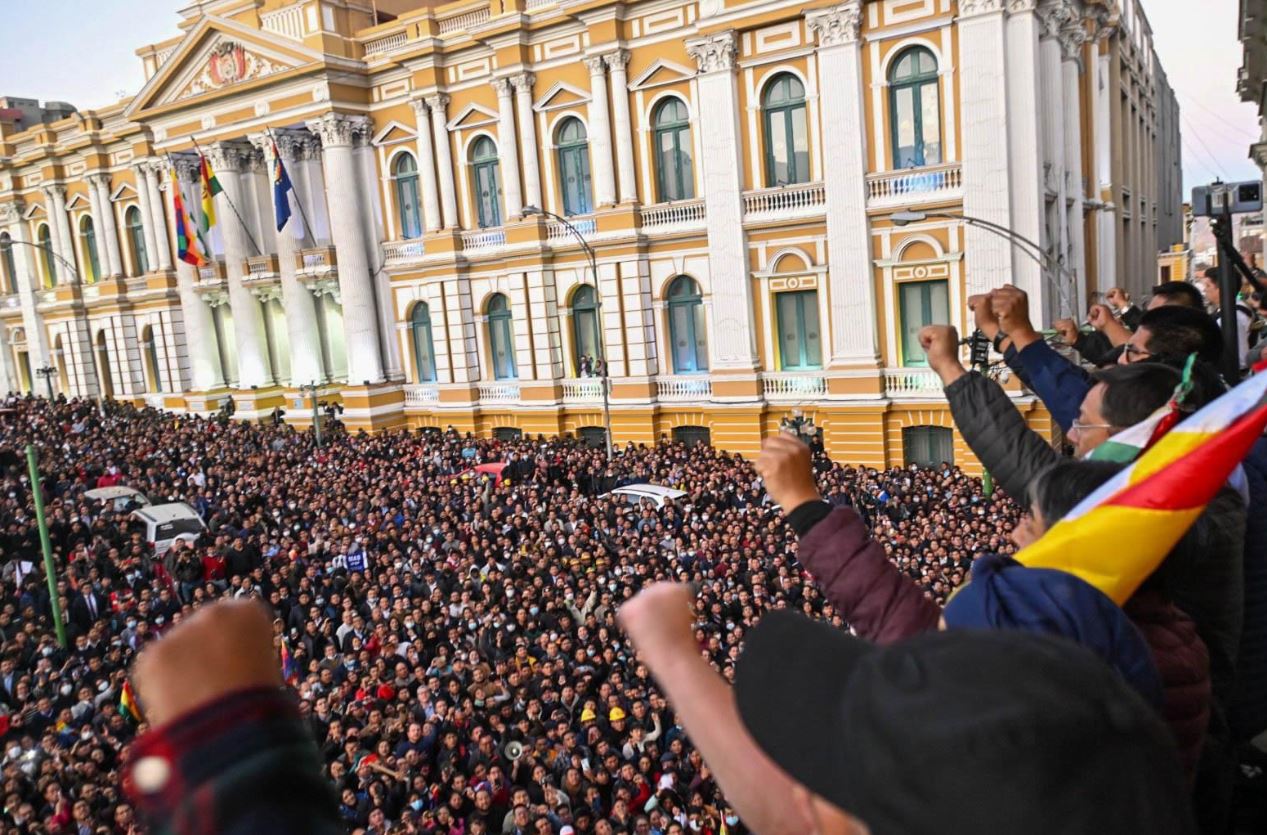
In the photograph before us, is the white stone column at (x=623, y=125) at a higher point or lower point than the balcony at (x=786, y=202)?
higher

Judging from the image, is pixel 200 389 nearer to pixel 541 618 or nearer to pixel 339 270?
pixel 339 270

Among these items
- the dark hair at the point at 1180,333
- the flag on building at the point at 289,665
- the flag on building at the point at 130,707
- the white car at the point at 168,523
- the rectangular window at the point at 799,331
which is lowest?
the flag on building at the point at 289,665

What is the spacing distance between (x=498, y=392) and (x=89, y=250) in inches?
915

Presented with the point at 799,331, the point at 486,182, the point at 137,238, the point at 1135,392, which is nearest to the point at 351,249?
the point at 486,182

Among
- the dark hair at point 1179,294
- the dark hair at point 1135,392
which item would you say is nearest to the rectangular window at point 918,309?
the dark hair at point 1179,294

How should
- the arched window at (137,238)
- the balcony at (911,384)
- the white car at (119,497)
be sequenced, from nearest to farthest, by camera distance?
the white car at (119,497) → the balcony at (911,384) → the arched window at (137,238)

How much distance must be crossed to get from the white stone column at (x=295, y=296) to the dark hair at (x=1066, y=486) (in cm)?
3107

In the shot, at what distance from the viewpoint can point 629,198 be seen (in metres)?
25.8

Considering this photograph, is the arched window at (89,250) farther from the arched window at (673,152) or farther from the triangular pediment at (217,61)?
the arched window at (673,152)

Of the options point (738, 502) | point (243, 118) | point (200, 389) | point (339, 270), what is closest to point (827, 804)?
point (738, 502)

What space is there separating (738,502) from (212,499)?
11754 mm

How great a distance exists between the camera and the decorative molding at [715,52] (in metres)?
23.4

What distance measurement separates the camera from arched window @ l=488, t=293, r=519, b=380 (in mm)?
29156

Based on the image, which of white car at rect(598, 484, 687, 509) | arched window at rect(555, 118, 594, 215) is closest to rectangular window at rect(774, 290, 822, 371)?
arched window at rect(555, 118, 594, 215)
